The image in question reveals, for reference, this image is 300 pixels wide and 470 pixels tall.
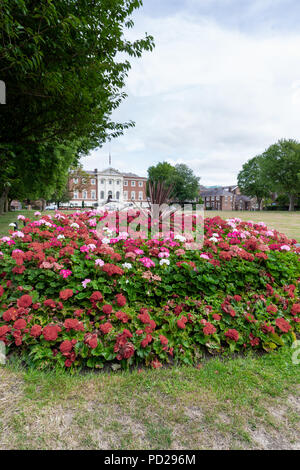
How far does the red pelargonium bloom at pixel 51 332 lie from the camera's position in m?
2.29

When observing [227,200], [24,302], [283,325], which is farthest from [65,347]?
[227,200]

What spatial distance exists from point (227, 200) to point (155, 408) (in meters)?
87.1

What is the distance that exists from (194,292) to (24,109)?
551 cm

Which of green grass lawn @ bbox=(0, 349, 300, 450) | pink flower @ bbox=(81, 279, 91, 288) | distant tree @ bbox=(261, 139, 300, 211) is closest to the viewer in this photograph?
green grass lawn @ bbox=(0, 349, 300, 450)

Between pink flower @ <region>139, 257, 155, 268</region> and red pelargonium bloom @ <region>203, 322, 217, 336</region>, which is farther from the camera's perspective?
pink flower @ <region>139, 257, 155, 268</region>

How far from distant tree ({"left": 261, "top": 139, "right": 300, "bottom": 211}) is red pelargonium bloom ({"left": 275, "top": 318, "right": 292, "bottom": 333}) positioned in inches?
1894

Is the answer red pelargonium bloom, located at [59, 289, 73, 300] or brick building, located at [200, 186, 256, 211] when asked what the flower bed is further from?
brick building, located at [200, 186, 256, 211]

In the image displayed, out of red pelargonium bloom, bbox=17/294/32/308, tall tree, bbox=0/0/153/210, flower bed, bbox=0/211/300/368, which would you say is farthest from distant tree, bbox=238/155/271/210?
red pelargonium bloom, bbox=17/294/32/308

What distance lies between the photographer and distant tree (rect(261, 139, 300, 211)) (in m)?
43.0

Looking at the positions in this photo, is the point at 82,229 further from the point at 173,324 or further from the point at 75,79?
the point at 173,324

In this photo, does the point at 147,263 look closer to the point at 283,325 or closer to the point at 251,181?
the point at 283,325

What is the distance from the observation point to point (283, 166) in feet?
144

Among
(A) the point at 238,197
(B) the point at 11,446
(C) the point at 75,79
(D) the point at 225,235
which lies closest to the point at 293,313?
(D) the point at 225,235
